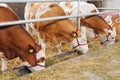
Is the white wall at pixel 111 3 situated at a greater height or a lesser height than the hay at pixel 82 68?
greater

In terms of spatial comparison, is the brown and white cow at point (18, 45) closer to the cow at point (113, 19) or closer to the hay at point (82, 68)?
the hay at point (82, 68)

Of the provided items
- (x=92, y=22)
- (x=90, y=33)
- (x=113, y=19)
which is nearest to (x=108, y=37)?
(x=90, y=33)

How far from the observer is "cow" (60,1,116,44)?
19.7 feet

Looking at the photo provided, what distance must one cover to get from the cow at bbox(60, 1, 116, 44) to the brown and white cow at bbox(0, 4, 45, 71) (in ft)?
6.53

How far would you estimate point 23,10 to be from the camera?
18.4ft

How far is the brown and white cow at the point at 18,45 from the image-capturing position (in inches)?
156

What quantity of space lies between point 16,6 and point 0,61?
54.3 inches

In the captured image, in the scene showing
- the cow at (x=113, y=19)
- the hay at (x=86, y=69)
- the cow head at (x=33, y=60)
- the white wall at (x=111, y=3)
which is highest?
the white wall at (x=111, y=3)

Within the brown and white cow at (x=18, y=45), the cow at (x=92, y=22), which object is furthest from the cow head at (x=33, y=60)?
the cow at (x=92, y=22)

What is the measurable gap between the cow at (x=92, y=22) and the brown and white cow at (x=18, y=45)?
1.99m

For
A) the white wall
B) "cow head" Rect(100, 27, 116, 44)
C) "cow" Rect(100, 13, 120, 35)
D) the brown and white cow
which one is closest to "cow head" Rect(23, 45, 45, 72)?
the brown and white cow

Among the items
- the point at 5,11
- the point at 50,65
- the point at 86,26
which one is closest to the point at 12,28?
the point at 5,11

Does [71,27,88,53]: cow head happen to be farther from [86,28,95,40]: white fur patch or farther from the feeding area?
[86,28,95,40]: white fur patch

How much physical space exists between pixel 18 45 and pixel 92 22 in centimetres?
248
